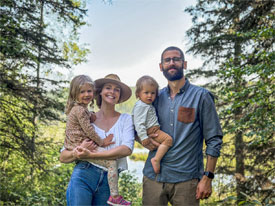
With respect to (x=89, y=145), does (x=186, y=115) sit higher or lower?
higher

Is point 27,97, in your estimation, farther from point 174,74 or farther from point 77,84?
point 174,74

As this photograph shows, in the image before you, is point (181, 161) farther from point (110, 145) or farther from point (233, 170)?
point (233, 170)

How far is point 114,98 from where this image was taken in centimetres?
256

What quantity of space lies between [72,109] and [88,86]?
256 millimetres

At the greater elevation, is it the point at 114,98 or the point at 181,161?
the point at 114,98

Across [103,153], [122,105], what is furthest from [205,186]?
[122,105]

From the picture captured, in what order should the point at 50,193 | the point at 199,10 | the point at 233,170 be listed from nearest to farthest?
the point at 50,193 → the point at 233,170 → the point at 199,10

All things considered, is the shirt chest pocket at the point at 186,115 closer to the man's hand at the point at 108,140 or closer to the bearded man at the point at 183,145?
the bearded man at the point at 183,145

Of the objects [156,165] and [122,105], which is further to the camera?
[122,105]

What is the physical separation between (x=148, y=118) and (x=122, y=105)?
3305 millimetres

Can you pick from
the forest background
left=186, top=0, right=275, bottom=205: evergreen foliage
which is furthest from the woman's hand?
left=186, top=0, right=275, bottom=205: evergreen foliage

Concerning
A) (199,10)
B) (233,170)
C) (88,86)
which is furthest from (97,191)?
(199,10)

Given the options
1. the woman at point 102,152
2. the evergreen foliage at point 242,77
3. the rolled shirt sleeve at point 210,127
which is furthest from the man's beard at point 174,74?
the evergreen foliage at point 242,77

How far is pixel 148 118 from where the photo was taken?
253 cm
